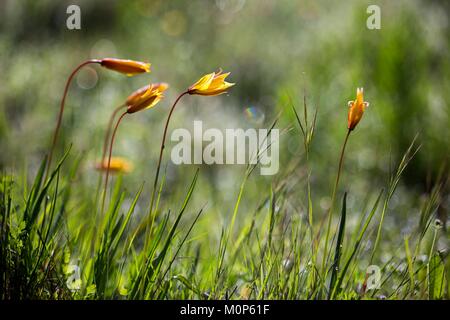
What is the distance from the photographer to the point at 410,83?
327 cm


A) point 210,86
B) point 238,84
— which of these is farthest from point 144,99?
point 238,84

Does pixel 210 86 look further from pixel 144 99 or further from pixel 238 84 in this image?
pixel 238 84

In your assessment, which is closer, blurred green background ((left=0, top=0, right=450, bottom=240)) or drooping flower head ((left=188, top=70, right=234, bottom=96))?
drooping flower head ((left=188, top=70, right=234, bottom=96))

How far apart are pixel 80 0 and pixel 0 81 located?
2.25m

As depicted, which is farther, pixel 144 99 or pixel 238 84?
pixel 238 84

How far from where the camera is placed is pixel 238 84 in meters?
4.74

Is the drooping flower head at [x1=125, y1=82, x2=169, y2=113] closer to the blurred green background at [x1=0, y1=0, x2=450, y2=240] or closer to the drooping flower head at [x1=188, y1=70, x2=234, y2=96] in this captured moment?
the drooping flower head at [x1=188, y1=70, x2=234, y2=96]

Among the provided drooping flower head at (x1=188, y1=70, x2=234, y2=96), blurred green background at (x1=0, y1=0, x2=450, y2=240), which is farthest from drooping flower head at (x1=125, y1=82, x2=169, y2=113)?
blurred green background at (x1=0, y1=0, x2=450, y2=240)

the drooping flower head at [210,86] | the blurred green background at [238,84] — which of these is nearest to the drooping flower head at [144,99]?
the drooping flower head at [210,86]

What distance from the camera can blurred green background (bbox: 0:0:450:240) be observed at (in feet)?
10.0

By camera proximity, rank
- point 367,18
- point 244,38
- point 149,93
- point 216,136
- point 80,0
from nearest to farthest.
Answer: point 149,93
point 367,18
point 216,136
point 244,38
point 80,0

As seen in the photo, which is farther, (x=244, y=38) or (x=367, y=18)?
(x=244, y=38)
